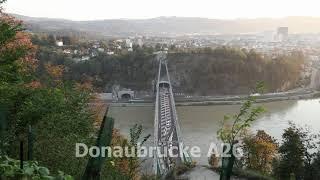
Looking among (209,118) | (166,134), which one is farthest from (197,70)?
(166,134)

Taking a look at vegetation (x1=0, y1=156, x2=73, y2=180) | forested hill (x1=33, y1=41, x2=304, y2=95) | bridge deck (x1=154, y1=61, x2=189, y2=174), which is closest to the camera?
vegetation (x1=0, y1=156, x2=73, y2=180)

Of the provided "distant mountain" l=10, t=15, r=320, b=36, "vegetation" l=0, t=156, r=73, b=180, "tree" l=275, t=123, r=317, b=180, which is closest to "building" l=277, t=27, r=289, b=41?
"distant mountain" l=10, t=15, r=320, b=36

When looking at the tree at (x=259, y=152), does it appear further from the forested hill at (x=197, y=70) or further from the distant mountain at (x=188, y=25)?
the distant mountain at (x=188, y=25)

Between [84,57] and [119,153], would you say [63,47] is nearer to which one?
[84,57]

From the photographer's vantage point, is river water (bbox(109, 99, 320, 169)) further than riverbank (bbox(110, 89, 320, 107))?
No

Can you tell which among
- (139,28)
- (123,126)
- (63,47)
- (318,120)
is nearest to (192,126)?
(123,126)

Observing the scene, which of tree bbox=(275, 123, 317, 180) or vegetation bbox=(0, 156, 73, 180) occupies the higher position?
vegetation bbox=(0, 156, 73, 180)

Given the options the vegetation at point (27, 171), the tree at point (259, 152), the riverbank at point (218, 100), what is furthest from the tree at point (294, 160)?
the riverbank at point (218, 100)

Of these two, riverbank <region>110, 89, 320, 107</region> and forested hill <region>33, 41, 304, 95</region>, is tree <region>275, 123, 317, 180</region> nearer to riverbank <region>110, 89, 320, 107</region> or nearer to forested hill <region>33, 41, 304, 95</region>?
riverbank <region>110, 89, 320, 107</region>
